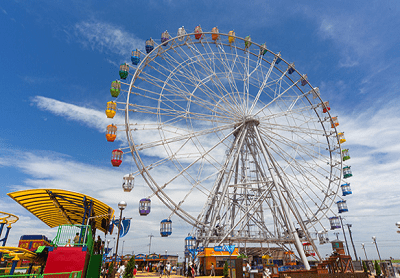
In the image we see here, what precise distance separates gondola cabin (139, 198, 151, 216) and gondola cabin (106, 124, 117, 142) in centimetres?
508

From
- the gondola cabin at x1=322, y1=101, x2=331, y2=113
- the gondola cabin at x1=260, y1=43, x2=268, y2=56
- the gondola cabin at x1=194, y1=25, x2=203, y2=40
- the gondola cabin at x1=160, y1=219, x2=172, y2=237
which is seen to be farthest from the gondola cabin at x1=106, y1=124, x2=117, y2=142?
the gondola cabin at x1=322, y1=101, x2=331, y2=113

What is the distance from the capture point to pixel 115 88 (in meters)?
20.3

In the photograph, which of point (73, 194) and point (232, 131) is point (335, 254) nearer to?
point (232, 131)

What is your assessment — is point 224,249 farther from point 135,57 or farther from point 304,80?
point 304,80

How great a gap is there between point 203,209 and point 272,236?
7.73 meters

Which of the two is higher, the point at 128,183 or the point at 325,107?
the point at 325,107

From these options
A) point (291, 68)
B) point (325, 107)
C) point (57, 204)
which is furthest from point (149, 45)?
point (325, 107)

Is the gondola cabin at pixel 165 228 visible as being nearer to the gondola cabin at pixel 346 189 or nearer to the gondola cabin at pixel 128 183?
the gondola cabin at pixel 128 183

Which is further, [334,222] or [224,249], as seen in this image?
[334,222]

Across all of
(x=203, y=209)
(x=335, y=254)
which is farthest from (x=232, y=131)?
(x=335, y=254)

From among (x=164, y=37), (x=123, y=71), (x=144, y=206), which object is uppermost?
(x=164, y=37)

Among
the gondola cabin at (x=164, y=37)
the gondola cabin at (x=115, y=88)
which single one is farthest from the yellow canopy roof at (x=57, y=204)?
the gondola cabin at (x=164, y=37)

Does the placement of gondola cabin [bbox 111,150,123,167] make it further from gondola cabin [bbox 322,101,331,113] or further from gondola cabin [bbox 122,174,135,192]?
gondola cabin [bbox 322,101,331,113]

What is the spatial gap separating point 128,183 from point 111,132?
13.2 ft
